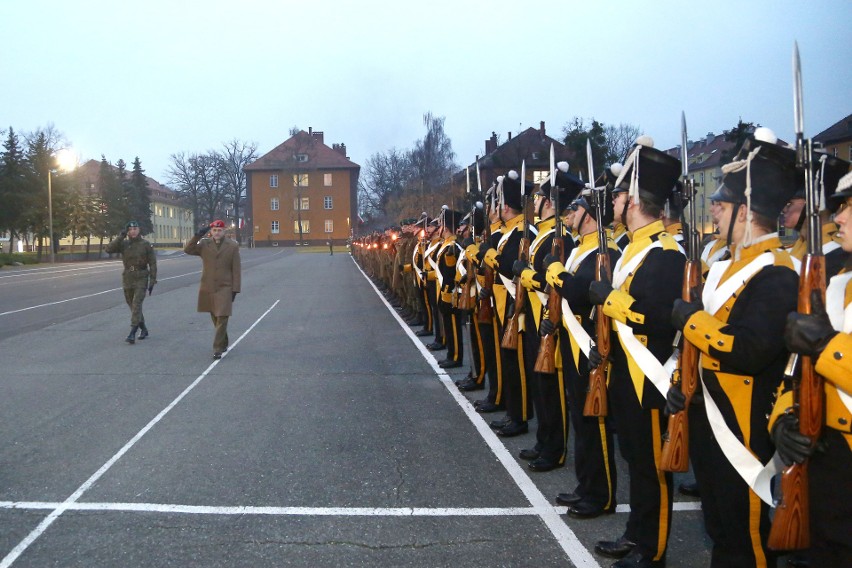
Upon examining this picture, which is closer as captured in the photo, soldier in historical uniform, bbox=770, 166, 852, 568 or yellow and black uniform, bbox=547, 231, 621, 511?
soldier in historical uniform, bbox=770, 166, 852, 568

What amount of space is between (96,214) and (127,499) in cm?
7013

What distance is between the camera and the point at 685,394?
3414mm

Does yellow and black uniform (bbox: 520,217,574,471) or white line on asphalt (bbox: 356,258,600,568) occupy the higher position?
yellow and black uniform (bbox: 520,217,574,471)

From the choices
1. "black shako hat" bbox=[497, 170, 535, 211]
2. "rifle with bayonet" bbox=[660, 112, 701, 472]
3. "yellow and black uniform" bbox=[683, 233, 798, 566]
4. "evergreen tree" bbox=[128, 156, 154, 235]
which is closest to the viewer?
"yellow and black uniform" bbox=[683, 233, 798, 566]

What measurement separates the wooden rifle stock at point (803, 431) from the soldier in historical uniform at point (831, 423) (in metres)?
0.03

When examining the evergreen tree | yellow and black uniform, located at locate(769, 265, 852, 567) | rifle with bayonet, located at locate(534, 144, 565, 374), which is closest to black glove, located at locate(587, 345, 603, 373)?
rifle with bayonet, located at locate(534, 144, 565, 374)

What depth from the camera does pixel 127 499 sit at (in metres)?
5.00

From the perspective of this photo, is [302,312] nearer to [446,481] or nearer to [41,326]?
[41,326]

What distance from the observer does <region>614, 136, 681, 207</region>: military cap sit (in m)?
3.98

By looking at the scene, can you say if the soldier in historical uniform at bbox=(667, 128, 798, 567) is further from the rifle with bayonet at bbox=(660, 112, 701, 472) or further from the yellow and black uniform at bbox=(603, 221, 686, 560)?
the yellow and black uniform at bbox=(603, 221, 686, 560)

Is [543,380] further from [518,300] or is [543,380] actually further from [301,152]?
[301,152]

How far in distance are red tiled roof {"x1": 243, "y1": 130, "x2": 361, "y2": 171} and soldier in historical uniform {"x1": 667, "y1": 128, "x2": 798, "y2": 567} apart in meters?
96.7

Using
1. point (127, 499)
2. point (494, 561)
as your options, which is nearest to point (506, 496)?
point (494, 561)

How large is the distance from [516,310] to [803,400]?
3.55 meters
